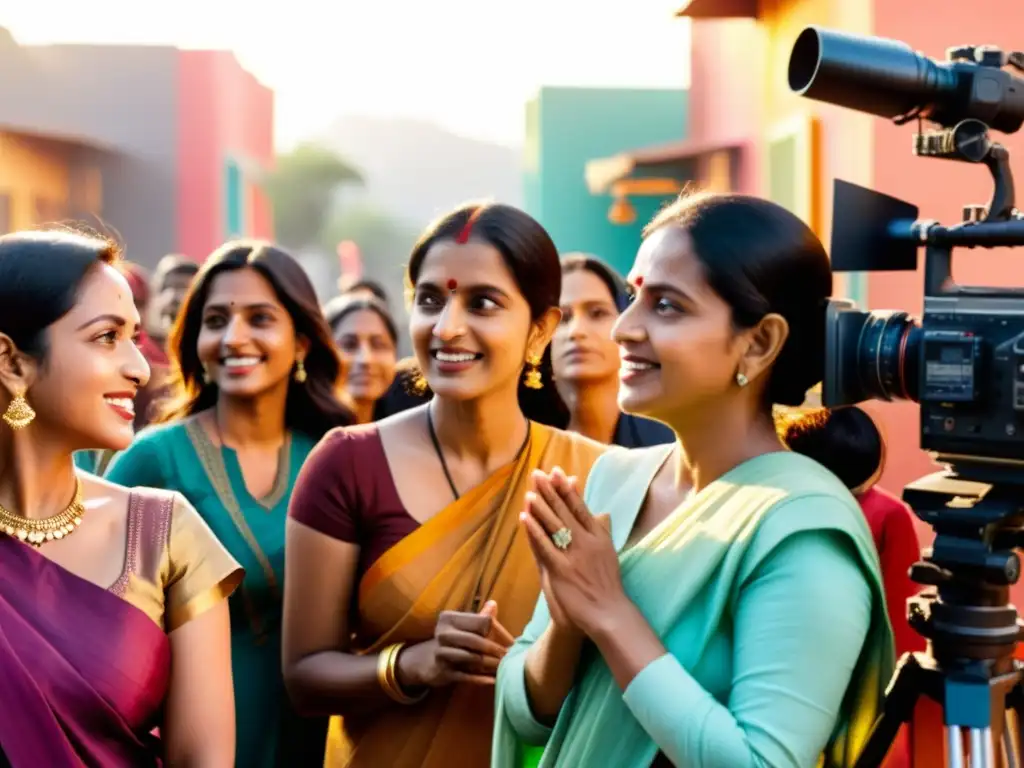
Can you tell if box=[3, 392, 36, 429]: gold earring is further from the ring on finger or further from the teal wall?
the teal wall

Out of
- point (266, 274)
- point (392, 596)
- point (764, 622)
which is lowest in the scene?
point (392, 596)

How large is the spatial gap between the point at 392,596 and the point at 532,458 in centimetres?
43

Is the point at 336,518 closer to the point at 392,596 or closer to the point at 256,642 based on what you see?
the point at 392,596

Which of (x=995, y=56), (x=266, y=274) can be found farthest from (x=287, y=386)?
(x=995, y=56)

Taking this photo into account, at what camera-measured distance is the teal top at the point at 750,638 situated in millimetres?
1695

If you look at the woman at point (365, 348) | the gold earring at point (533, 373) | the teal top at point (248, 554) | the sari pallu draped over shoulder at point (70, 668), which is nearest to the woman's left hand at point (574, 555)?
the sari pallu draped over shoulder at point (70, 668)

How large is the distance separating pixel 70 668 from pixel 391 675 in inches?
25.4

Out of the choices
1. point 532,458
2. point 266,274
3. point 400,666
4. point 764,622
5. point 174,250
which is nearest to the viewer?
point 764,622

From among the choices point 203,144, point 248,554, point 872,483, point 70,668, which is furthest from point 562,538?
point 203,144

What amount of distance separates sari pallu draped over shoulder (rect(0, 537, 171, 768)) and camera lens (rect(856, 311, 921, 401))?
1.20 metres

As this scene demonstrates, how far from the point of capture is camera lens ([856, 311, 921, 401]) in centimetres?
186

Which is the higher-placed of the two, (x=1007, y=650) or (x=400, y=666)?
(x=1007, y=650)

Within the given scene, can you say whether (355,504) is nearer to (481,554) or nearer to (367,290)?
(481,554)

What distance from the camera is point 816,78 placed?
1868mm
